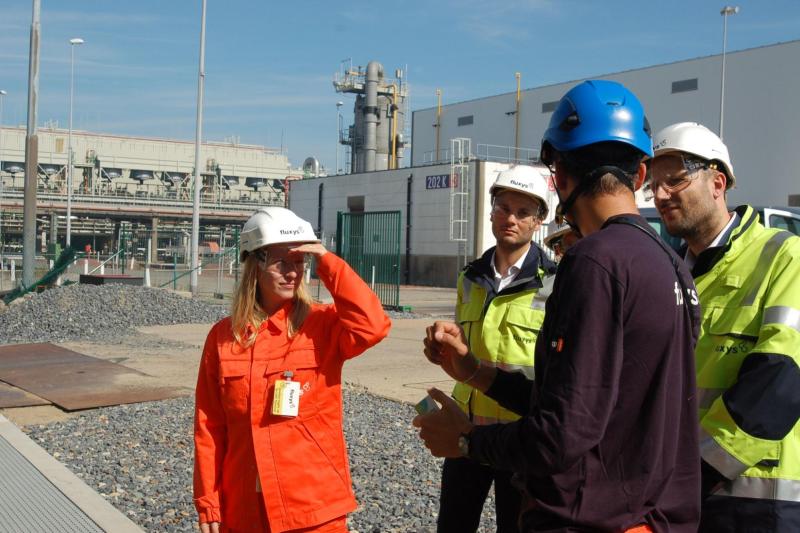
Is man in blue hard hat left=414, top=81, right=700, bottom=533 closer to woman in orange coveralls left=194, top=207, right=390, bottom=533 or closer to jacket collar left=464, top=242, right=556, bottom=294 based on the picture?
woman in orange coveralls left=194, top=207, right=390, bottom=533

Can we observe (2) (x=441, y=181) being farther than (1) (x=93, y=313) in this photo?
Yes

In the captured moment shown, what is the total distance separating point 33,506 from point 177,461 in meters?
1.60

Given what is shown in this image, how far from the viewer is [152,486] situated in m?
6.52

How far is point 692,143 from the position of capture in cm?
300

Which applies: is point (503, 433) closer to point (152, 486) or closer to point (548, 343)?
point (548, 343)

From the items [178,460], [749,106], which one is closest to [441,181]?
[749,106]

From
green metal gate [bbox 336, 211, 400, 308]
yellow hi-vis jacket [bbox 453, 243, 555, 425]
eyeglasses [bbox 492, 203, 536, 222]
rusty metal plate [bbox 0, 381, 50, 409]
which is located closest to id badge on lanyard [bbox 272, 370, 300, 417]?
yellow hi-vis jacket [bbox 453, 243, 555, 425]

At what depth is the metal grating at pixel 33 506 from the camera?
17.5 feet

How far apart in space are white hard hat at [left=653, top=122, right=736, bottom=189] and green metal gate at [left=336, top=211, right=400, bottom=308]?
19.0 m

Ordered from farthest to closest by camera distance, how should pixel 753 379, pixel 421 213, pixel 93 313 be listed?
pixel 421 213 → pixel 93 313 → pixel 753 379

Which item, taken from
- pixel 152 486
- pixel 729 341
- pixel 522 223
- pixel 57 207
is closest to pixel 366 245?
pixel 152 486

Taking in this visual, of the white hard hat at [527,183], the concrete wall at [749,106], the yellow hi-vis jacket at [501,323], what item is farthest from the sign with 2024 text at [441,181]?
the yellow hi-vis jacket at [501,323]

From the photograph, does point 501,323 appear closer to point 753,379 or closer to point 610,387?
point 753,379

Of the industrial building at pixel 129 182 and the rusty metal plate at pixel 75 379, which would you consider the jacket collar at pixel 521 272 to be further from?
the industrial building at pixel 129 182
